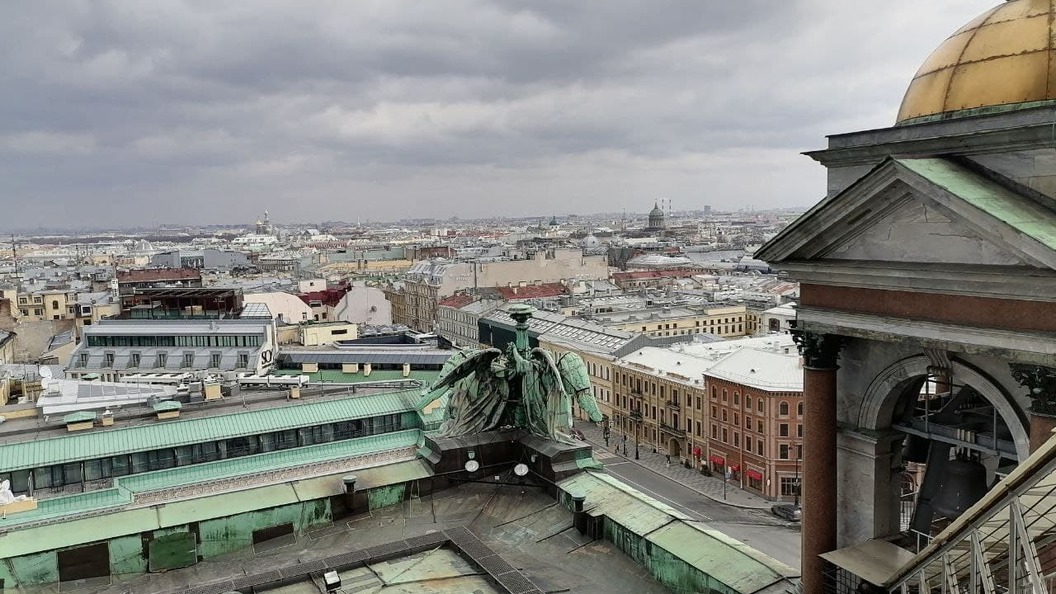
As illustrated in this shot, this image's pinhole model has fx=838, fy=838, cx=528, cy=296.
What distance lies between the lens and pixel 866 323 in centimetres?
1293

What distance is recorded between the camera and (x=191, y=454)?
3042 cm

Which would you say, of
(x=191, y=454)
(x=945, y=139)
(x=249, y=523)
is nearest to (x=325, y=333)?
(x=191, y=454)

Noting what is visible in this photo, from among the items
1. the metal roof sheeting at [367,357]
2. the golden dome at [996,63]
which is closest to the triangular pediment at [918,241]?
the golden dome at [996,63]

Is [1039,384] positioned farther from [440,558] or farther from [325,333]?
[325,333]

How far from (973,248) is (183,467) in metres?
26.8

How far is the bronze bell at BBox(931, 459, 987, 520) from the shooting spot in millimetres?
13633

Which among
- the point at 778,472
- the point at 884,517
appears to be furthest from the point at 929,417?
the point at 778,472

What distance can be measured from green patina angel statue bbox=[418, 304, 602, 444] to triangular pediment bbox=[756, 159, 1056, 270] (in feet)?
21.2

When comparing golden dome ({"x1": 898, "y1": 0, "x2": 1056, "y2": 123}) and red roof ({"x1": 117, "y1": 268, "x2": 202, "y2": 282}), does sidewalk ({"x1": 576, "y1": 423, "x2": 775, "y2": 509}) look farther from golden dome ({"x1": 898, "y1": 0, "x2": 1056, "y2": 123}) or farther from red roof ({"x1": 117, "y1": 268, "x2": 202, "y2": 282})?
red roof ({"x1": 117, "y1": 268, "x2": 202, "y2": 282})

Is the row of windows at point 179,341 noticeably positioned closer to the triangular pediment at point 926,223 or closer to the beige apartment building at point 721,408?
the beige apartment building at point 721,408

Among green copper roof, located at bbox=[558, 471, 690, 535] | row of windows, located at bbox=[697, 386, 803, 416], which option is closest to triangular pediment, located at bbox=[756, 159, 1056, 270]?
green copper roof, located at bbox=[558, 471, 690, 535]

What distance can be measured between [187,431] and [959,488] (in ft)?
85.4

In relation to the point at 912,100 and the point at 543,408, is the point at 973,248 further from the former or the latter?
the point at 543,408

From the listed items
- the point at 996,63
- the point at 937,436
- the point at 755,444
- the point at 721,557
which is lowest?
the point at 755,444
